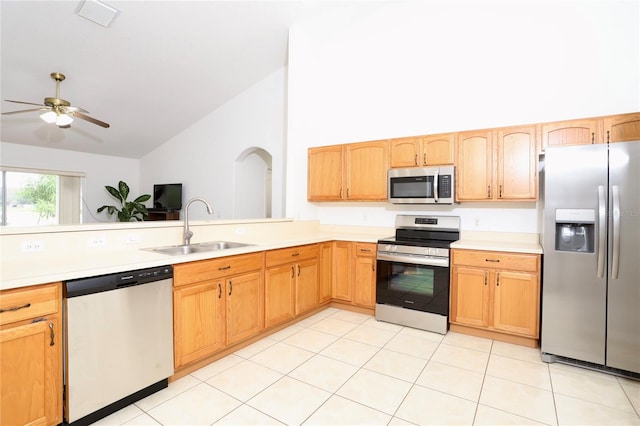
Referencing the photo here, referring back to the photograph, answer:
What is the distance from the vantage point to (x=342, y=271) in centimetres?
391

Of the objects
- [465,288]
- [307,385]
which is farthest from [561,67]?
[307,385]

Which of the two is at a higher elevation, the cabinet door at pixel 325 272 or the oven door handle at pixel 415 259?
the oven door handle at pixel 415 259

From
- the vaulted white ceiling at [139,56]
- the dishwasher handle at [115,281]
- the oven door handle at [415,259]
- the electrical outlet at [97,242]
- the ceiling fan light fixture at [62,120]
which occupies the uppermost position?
the vaulted white ceiling at [139,56]

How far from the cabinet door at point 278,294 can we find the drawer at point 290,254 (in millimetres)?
57

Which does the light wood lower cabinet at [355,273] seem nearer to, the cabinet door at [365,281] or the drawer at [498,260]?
the cabinet door at [365,281]

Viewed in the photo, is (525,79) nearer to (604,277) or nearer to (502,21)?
(502,21)

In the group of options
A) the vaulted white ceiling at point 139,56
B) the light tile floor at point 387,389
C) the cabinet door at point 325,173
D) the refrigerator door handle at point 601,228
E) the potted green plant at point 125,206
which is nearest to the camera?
the light tile floor at point 387,389

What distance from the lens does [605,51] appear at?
3.00 metres

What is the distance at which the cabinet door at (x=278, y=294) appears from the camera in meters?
3.01

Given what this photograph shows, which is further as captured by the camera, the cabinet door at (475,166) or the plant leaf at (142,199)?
the plant leaf at (142,199)

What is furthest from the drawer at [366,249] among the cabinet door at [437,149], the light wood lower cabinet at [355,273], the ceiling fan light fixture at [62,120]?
the ceiling fan light fixture at [62,120]

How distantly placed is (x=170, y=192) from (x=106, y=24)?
11.9ft

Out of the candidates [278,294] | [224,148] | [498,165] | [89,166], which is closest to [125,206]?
[89,166]

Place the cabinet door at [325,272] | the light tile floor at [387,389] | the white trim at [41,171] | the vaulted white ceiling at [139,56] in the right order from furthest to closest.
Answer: the white trim at [41,171]
the cabinet door at [325,272]
the vaulted white ceiling at [139,56]
the light tile floor at [387,389]
